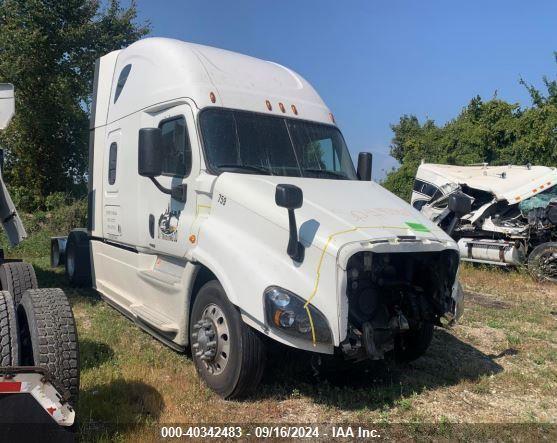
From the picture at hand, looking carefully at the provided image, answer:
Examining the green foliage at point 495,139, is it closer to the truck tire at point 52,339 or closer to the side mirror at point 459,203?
the side mirror at point 459,203

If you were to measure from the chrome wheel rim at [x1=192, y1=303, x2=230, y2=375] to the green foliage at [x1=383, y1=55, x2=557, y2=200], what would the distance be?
15.1 m

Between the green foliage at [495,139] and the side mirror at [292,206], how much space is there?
596 inches

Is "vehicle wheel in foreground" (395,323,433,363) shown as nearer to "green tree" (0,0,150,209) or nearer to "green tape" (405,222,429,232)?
"green tape" (405,222,429,232)

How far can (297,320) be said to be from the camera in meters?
4.07

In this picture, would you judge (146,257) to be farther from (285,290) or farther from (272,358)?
(285,290)

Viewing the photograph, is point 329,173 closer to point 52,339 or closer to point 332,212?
point 332,212

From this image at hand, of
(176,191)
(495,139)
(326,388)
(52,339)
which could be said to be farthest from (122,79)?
(495,139)

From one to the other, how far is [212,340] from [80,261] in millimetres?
4802

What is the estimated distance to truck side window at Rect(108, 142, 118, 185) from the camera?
716cm

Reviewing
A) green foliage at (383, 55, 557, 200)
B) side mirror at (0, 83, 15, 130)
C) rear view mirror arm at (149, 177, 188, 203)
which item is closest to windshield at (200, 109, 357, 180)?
rear view mirror arm at (149, 177, 188, 203)

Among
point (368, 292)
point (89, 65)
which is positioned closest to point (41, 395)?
point (368, 292)

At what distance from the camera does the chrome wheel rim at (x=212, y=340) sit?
15.3ft

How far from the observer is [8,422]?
3.33 metres

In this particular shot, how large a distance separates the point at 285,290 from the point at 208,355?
109 centimetres
